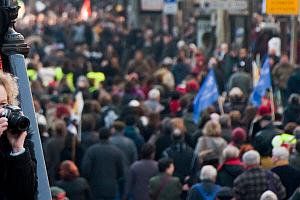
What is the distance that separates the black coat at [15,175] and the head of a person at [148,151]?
778cm

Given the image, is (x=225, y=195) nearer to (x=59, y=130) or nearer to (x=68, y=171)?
(x=68, y=171)

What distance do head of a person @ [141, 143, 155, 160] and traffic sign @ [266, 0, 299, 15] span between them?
4.27 m

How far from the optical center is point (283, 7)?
1711cm

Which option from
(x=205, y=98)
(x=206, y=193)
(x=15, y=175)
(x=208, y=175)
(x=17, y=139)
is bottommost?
(x=205, y=98)

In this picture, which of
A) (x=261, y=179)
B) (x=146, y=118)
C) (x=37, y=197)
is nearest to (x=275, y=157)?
(x=261, y=179)

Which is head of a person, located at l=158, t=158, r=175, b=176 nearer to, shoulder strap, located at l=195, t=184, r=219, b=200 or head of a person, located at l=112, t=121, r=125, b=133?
shoulder strap, located at l=195, t=184, r=219, b=200

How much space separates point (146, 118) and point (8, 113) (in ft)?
39.0

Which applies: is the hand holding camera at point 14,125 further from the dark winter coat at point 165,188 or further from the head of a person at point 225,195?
the dark winter coat at point 165,188

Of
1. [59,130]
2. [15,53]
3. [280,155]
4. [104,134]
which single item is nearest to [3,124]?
[15,53]

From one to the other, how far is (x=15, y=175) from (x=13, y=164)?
50 millimetres

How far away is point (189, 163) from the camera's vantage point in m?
14.0

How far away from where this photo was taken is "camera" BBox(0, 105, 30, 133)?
5.43m

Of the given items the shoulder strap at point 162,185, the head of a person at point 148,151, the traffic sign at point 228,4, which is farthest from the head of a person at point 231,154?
the traffic sign at point 228,4

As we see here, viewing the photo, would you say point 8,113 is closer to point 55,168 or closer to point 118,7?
point 55,168
